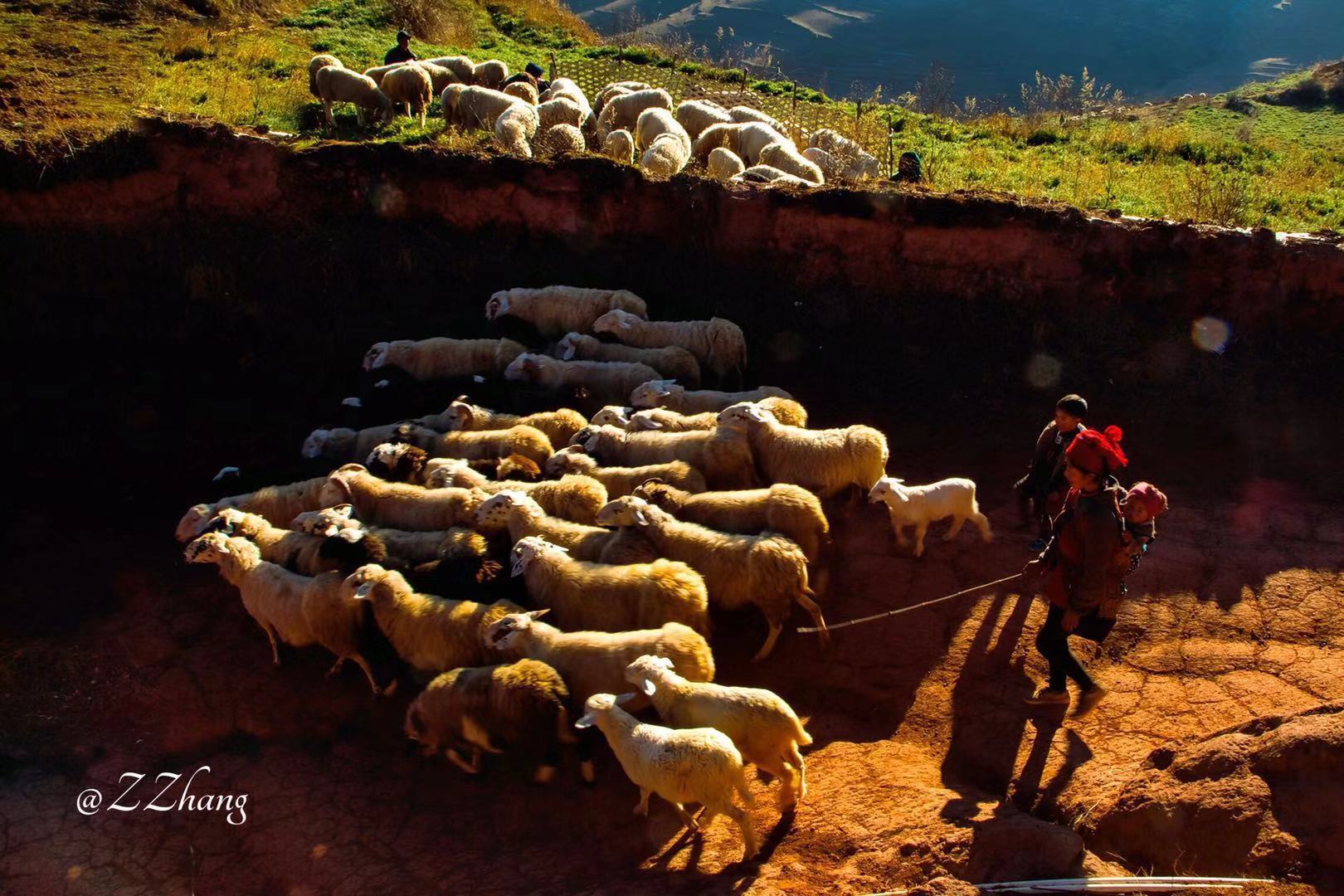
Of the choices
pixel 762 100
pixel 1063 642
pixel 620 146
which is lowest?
pixel 1063 642

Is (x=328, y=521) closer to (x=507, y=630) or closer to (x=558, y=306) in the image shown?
(x=507, y=630)

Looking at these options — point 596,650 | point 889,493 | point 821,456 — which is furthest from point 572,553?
point 889,493

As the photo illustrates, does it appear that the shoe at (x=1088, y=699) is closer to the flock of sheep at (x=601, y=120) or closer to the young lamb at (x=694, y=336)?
the young lamb at (x=694, y=336)

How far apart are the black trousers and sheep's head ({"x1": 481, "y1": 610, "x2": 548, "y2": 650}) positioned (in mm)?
3394

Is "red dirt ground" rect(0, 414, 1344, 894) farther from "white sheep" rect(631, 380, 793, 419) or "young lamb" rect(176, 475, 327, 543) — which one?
"white sheep" rect(631, 380, 793, 419)

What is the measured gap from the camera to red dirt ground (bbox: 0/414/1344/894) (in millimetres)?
5047

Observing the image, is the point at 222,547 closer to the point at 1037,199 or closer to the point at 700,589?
the point at 700,589

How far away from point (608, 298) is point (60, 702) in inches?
257

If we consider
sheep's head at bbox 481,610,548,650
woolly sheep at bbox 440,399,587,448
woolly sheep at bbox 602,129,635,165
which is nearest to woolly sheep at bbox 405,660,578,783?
sheep's head at bbox 481,610,548,650

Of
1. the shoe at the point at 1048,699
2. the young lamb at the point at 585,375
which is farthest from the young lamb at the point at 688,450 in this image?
the shoe at the point at 1048,699

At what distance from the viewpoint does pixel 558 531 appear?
7449mm

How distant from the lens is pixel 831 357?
1073 cm

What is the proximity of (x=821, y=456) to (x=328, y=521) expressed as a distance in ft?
13.4

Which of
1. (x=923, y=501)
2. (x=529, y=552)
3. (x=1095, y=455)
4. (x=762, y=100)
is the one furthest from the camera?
(x=762, y=100)
